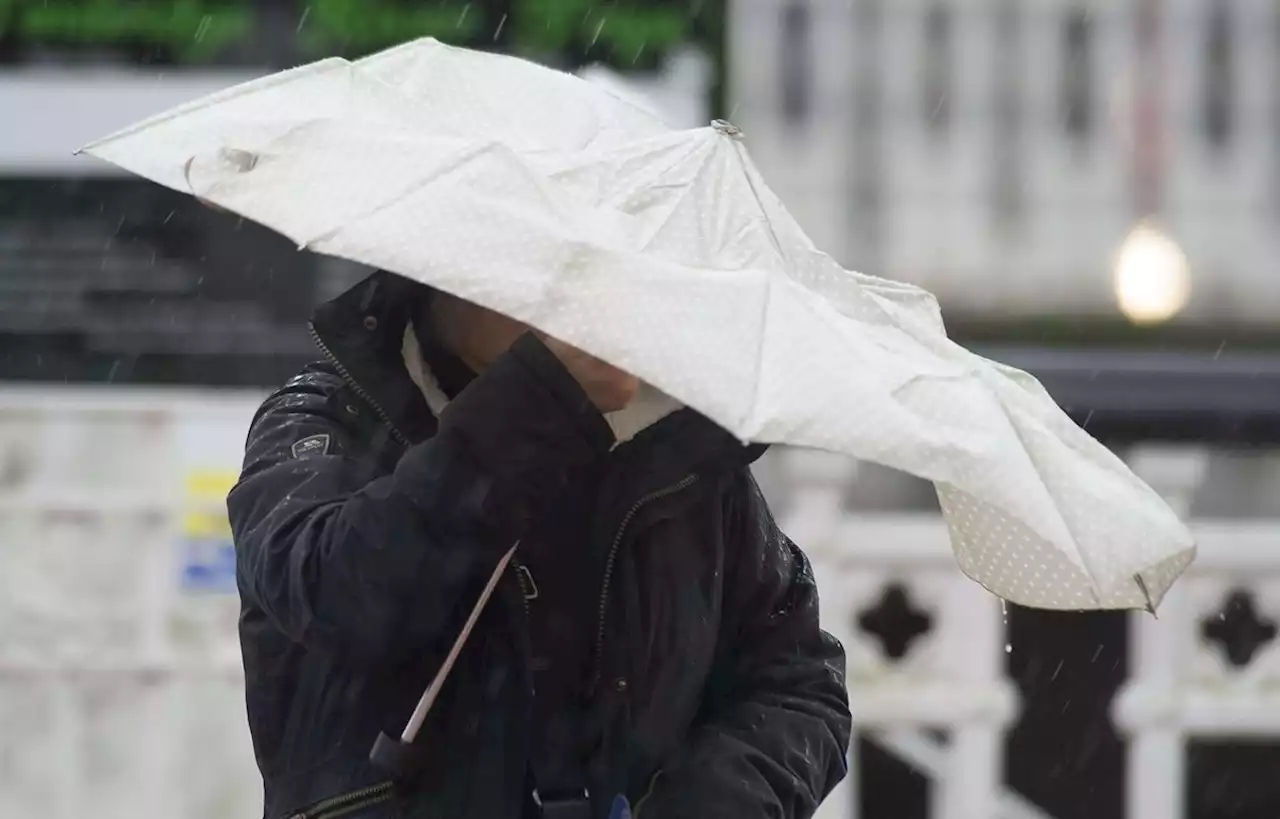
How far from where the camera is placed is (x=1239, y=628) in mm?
3699

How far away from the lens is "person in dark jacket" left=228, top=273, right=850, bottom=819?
111 cm

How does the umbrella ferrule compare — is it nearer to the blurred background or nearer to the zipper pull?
the zipper pull

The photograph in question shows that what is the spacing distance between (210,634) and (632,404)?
2842mm

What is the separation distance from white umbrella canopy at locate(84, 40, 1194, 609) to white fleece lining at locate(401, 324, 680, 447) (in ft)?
0.59

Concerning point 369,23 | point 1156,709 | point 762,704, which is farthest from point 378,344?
point 369,23

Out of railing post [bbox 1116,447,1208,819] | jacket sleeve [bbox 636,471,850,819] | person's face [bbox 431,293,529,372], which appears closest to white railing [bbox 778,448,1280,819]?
railing post [bbox 1116,447,1208,819]

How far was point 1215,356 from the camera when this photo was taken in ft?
16.8

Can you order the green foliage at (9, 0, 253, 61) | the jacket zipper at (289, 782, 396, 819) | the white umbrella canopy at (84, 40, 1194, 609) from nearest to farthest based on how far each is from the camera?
the white umbrella canopy at (84, 40, 1194, 609) < the jacket zipper at (289, 782, 396, 819) < the green foliage at (9, 0, 253, 61)

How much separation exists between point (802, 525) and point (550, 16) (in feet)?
7.13

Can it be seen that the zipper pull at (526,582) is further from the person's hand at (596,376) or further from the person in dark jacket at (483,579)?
the person's hand at (596,376)

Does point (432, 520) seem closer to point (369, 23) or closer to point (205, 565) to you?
point (205, 565)

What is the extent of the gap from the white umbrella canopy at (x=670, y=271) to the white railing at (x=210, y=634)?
7.62 ft

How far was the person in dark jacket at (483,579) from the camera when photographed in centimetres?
111

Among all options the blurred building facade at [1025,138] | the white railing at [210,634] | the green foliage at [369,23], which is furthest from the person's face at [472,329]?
the blurred building facade at [1025,138]
